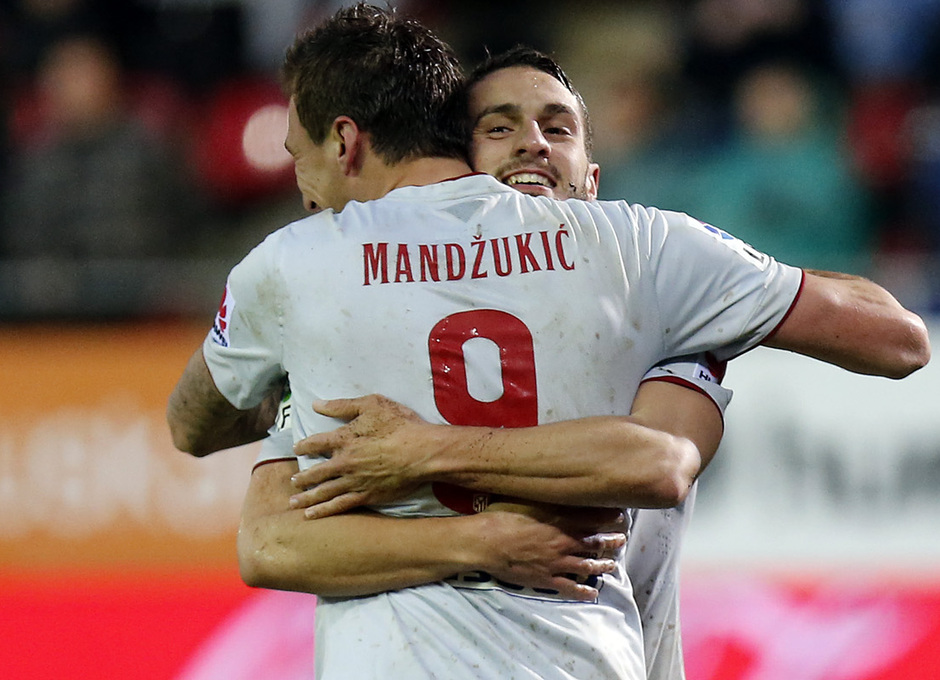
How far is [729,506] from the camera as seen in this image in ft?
16.6

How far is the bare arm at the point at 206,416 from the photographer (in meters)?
2.80

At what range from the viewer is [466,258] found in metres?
2.50

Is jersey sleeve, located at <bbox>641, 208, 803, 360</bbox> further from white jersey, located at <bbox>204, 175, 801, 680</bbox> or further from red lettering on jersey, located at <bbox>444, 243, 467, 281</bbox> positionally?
red lettering on jersey, located at <bbox>444, 243, 467, 281</bbox>

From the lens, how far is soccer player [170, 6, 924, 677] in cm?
242

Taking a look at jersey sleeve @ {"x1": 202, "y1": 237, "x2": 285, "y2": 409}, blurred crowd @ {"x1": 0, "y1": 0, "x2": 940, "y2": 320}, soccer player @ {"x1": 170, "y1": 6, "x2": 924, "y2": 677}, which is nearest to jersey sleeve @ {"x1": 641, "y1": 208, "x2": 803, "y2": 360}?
soccer player @ {"x1": 170, "y1": 6, "x2": 924, "y2": 677}

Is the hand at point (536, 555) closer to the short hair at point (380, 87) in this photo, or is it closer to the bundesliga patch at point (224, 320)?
the bundesliga patch at point (224, 320)

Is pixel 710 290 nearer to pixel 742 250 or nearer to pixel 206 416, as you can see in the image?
pixel 742 250

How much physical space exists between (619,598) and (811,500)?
2635mm

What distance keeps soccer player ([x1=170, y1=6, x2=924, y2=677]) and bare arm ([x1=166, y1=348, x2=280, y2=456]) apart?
0.20m

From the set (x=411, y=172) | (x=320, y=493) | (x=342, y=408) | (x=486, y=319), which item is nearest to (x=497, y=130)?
(x=411, y=172)

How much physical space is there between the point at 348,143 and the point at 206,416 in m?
0.66

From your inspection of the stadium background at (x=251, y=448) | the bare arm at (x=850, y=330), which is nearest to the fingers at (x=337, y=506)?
the bare arm at (x=850, y=330)

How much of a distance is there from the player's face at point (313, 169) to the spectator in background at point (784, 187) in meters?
3.45

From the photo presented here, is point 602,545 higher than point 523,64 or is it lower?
lower
